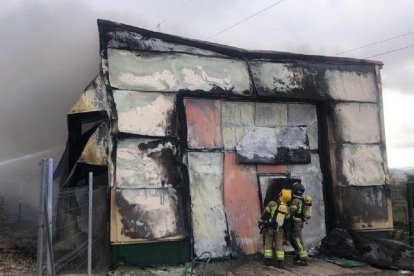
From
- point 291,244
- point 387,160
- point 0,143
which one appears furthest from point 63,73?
point 387,160

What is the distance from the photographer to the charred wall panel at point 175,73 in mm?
8602

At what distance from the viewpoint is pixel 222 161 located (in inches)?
360

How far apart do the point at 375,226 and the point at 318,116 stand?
2676mm

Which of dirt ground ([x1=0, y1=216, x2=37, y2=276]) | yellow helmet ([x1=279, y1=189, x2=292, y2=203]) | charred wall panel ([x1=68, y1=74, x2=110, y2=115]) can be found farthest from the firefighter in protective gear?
dirt ground ([x1=0, y1=216, x2=37, y2=276])

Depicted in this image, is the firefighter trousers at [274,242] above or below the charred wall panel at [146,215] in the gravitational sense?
below

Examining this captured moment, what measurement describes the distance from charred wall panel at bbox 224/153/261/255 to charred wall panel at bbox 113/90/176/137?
1413 mm

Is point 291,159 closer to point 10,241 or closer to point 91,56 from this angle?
point 91,56

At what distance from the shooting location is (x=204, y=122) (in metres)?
9.14

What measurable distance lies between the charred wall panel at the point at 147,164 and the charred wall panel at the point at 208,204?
16.4 inches

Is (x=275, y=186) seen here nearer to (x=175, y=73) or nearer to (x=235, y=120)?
(x=235, y=120)

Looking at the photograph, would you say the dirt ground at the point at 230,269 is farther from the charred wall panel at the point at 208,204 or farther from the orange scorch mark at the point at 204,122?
the orange scorch mark at the point at 204,122

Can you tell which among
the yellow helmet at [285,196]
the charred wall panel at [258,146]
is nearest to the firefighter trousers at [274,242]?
the yellow helmet at [285,196]

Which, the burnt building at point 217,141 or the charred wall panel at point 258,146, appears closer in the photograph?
the burnt building at point 217,141

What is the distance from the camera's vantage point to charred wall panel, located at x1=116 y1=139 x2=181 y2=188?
820 cm
